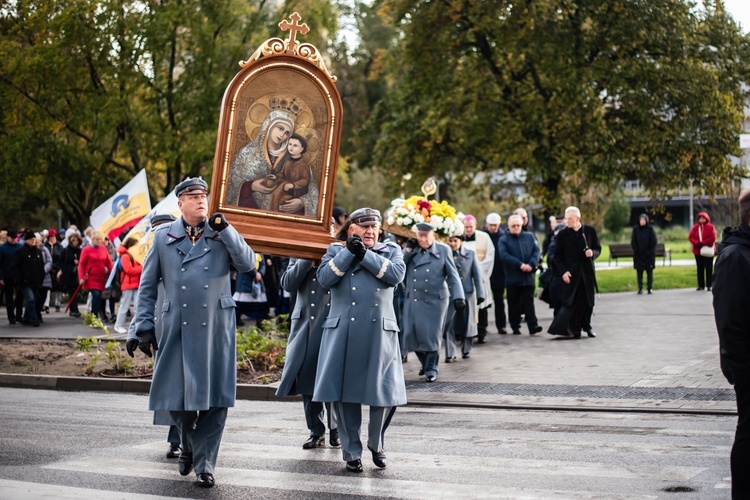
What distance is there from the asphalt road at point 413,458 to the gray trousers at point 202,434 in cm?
17

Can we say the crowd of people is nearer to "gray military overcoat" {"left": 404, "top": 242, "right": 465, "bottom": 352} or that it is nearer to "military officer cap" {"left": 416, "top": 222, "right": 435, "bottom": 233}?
"gray military overcoat" {"left": 404, "top": 242, "right": 465, "bottom": 352}

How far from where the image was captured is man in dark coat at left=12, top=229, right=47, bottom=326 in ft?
77.6

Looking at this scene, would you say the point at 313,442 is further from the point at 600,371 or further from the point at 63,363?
the point at 63,363

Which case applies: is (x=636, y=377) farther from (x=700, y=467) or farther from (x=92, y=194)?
(x=92, y=194)

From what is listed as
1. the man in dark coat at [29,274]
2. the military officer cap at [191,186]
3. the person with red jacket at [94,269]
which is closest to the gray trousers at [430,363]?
the military officer cap at [191,186]

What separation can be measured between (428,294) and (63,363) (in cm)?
557

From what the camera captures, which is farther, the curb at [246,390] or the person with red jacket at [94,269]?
the person with red jacket at [94,269]

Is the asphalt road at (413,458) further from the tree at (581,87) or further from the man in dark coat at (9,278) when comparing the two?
the tree at (581,87)

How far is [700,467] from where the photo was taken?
308 inches

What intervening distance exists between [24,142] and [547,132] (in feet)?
53.8

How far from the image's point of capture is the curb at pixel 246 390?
1083 centimetres

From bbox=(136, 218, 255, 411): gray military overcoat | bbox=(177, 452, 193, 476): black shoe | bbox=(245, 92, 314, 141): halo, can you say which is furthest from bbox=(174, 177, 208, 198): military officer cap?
bbox=(245, 92, 314, 141): halo

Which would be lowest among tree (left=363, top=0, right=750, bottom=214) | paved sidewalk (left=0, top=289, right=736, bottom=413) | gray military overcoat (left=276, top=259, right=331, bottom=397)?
paved sidewalk (left=0, top=289, right=736, bottom=413)

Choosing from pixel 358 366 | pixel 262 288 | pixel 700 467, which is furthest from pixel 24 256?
pixel 700 467
